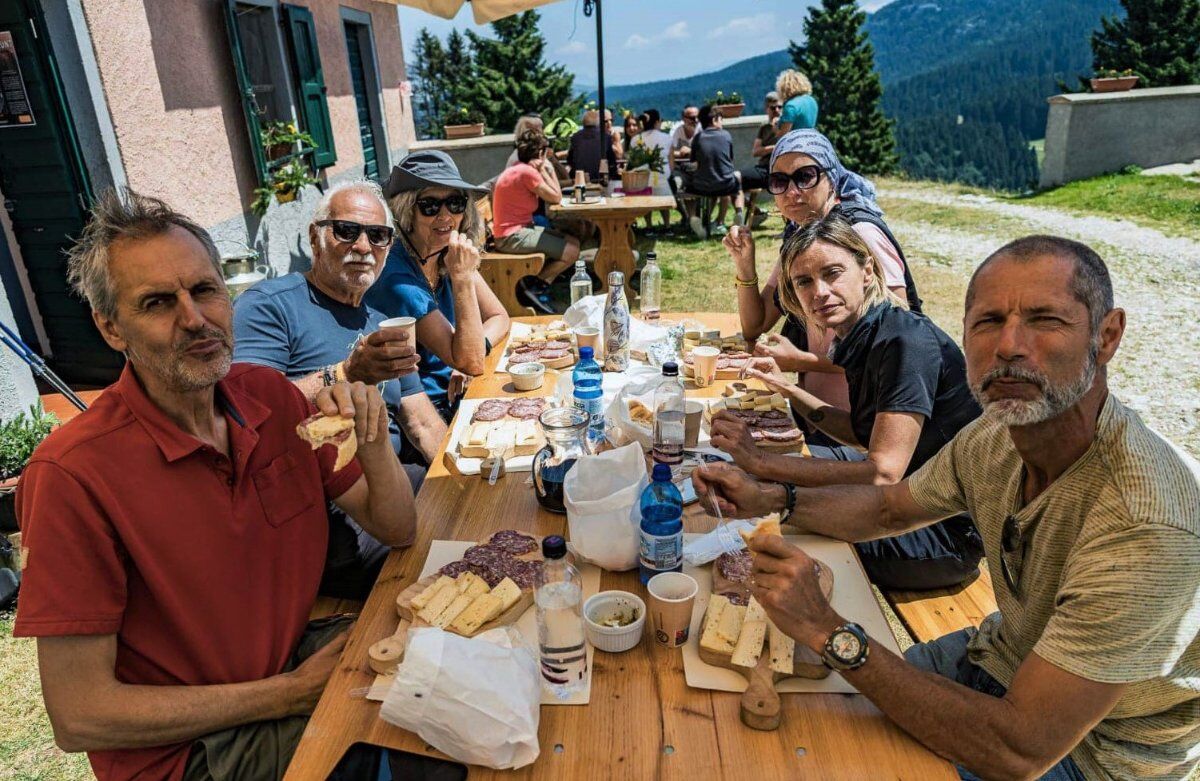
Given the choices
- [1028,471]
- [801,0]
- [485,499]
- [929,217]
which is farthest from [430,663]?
[801,0]

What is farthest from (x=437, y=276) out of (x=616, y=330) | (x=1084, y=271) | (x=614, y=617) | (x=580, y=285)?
(x=1084, y=271)

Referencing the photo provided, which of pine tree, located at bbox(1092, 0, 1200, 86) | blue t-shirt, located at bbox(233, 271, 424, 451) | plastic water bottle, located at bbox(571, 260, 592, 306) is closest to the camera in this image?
blue t-shirt, located at bbox(233, 271, 424, 451)

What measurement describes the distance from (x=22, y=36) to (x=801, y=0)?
1012 inches

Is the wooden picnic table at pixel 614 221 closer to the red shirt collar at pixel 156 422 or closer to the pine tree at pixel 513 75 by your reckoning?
the red shirt collar at pixel 156 422

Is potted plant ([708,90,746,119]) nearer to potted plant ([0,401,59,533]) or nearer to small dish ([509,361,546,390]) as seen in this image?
small dish ([509,361,546,390])

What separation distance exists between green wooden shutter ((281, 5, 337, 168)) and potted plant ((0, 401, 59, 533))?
4586 mm

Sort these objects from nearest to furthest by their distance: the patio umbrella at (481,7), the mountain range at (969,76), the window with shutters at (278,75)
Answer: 1. the patio umbrella at (481,7)
2. the window with shutters at (278,75)
3. the mountain range at (969,76)

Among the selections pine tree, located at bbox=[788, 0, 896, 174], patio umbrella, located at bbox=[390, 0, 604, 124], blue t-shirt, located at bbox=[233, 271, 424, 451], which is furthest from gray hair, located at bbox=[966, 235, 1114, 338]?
pine tree, located at bbox=[788, 0, 896, 174]

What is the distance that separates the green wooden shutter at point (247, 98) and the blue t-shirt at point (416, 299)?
370cm

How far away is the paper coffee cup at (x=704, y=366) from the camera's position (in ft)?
9.71

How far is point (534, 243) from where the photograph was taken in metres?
6.63

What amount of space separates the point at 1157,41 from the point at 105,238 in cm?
2554

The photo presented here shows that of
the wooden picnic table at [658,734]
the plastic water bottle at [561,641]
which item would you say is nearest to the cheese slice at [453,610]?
the wooden picnic table at [658,734]

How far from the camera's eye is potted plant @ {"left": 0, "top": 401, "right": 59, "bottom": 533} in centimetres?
352
